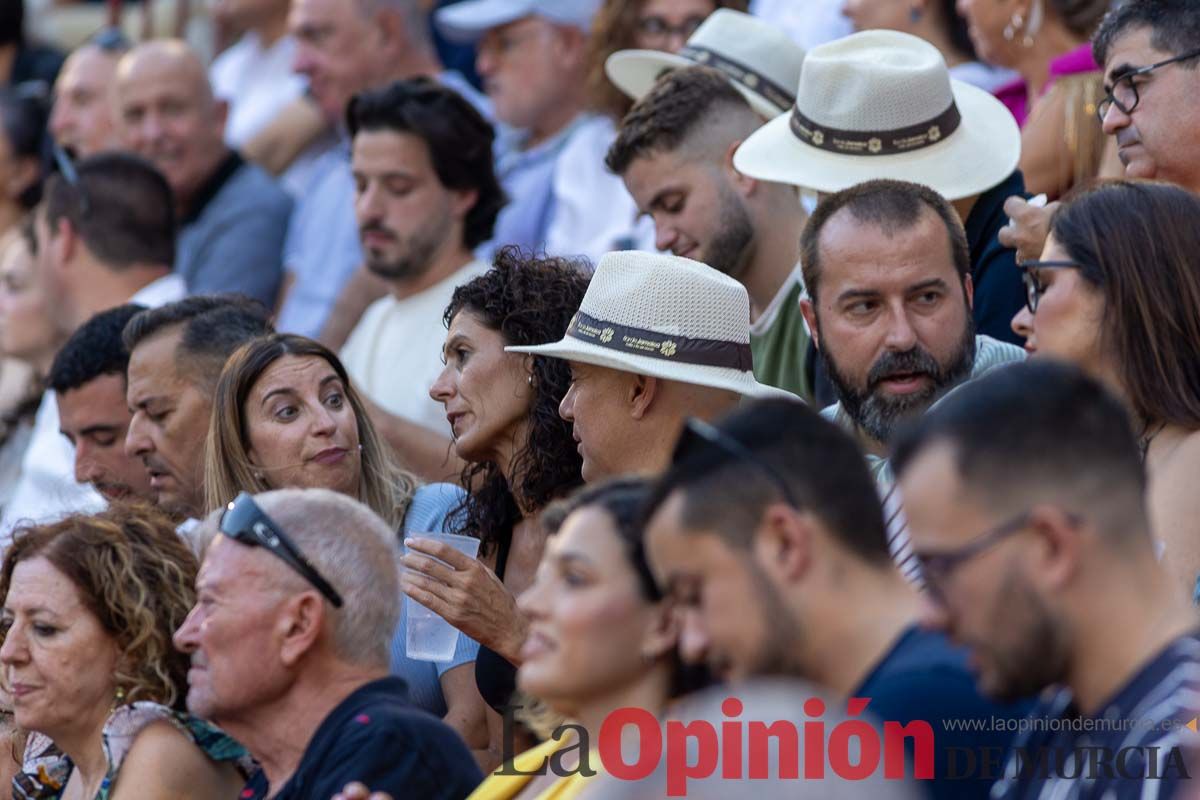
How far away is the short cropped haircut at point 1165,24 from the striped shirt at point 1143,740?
2.55m

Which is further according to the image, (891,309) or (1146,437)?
(891,309)

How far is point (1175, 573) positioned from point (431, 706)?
1.92 m

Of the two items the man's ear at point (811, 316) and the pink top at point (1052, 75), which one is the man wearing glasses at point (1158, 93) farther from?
the man's ear at point (811, 316)

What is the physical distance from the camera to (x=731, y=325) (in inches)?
183

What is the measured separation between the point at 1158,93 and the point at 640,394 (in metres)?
1.57

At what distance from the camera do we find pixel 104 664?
4613 millimetres

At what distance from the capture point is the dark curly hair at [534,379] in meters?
4.91

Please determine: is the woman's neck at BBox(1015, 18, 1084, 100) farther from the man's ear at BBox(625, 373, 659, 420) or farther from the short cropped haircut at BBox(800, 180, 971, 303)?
the man's ear at BBox(625, 373, 659, 420)

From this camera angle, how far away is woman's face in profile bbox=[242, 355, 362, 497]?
5250 millimetres

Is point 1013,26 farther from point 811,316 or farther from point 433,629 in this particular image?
point 433,629

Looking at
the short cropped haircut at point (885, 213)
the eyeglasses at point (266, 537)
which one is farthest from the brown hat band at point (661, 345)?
the eyeglasses at point (266, 537)

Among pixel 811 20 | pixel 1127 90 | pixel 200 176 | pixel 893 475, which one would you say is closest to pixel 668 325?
pixel 893 475

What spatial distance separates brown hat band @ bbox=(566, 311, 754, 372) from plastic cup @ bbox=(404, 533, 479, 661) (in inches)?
22.1

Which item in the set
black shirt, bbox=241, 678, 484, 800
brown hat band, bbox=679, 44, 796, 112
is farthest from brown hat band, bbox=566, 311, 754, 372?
brown hat band, bbox=679, 44, 796, 112
